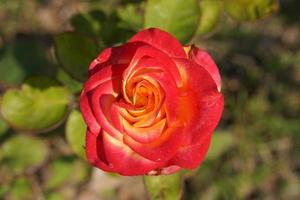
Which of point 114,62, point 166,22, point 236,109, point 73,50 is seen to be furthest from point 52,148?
point 114,62

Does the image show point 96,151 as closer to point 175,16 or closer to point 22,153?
point 175,16

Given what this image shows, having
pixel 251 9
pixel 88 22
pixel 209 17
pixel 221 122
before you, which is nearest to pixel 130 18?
pixel 88 22

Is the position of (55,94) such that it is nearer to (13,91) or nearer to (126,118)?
(13,91)

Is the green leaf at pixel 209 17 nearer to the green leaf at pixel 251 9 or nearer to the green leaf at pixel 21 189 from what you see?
the green leaf at pixel 251 9

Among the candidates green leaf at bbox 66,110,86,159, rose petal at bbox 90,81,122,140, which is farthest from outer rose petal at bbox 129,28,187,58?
green leaf at bbox 66,110,86,159

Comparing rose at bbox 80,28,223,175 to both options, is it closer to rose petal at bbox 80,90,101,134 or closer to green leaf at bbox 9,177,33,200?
rose petal at bbox 80,90,101,134

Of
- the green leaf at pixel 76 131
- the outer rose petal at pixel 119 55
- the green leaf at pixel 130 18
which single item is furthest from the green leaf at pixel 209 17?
the outer rose petal at pixel 119 55

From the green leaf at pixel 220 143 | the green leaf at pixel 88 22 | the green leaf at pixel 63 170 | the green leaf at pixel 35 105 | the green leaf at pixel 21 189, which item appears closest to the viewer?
the green leaf at pixel 35 105
